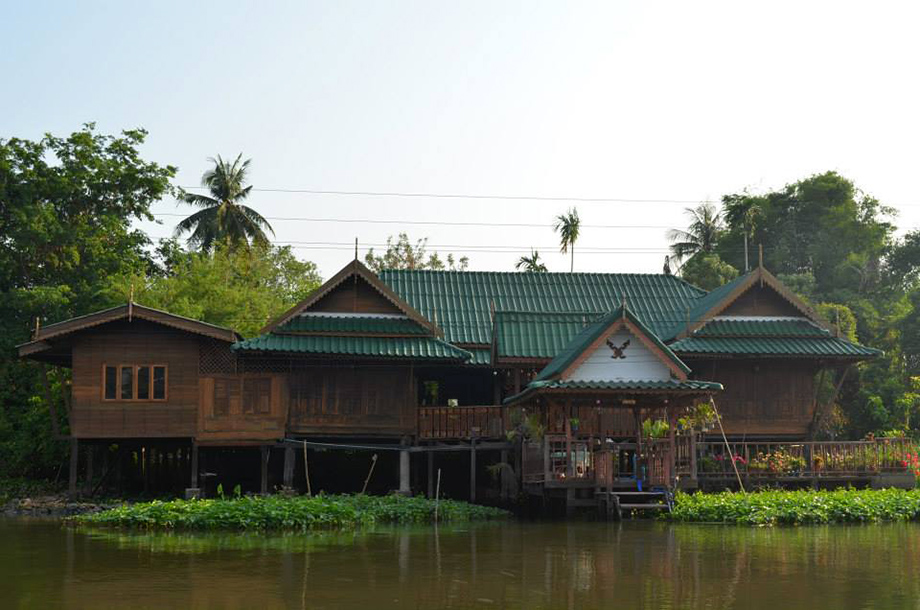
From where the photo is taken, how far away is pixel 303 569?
15758mm

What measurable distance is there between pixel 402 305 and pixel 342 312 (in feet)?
5.10

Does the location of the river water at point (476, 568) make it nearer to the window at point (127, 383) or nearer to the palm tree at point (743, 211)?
the window at point (127, 383)

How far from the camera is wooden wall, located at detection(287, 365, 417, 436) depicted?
2814cm

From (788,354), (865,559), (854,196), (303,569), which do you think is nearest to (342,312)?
(788,354)

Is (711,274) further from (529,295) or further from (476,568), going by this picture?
(476,568)

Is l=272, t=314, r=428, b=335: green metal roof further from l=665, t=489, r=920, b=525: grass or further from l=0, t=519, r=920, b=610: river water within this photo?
l=665, t=489, r=920, b=525: grass

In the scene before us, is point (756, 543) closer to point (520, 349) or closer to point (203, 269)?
point (520, 349)

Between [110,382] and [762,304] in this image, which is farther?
[762,304]

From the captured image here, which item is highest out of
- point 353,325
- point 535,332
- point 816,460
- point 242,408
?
point 353,325

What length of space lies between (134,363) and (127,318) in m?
1.31

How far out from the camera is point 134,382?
90.6 ft

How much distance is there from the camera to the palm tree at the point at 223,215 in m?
52.6

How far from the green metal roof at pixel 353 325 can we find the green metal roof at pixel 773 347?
683 cm

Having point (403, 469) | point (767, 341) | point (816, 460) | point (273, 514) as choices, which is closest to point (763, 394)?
point (767, 341)
